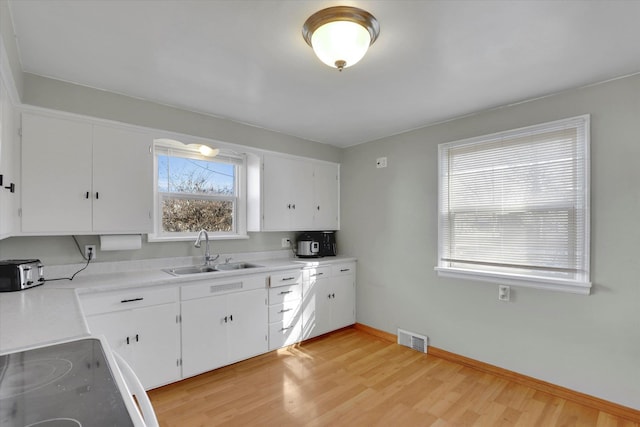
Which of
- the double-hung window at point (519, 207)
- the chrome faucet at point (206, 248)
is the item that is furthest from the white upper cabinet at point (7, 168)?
the double-hung window at point (519, 207)

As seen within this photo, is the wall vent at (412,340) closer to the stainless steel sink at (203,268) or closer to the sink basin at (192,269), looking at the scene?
the stainless steel sink at (203,268)

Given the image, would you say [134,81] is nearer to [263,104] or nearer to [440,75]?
[263,104]

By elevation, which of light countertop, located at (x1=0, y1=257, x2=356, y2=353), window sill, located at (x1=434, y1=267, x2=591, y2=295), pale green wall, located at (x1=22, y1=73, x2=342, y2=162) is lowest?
window sill, located at (x1=434, y1=267, x2=591, y2=295)

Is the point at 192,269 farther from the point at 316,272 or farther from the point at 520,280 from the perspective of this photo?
the point at 520,280

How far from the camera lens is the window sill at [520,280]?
238cm

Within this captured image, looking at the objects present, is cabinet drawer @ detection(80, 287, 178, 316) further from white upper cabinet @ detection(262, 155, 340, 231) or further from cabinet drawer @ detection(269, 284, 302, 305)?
white upper cabinet @ detection(262, 155, 340, 231)

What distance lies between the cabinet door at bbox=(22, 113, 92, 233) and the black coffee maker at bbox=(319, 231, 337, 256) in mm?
2395

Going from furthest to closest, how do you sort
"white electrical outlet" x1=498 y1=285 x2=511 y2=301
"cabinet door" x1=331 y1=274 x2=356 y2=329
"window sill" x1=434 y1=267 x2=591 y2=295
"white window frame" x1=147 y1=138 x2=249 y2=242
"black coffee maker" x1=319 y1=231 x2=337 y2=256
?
"black coffee maker" x1=319 y1=231 x2=337 y2=256
"cabinet door" x1=331 y1=274 x2=356 y2=329
"white window frame" x1=147 y1=138 x2=249 y2=242
"white electrical outlet" x1=498 y1=285 x2=511 y2=301
"window sill" x1=434 y1=267 x2=591 y2=295

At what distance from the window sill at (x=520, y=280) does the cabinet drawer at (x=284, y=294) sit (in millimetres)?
1444

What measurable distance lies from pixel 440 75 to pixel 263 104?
1.46 meters

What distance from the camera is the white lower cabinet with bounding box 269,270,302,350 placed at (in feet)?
10.4

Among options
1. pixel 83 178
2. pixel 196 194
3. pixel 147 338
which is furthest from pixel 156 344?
pixel 196 194

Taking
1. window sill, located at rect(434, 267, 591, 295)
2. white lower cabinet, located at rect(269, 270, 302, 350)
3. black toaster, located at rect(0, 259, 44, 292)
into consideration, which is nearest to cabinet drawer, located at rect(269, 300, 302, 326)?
white lower cabinet, located at rect(269, 270, 302, 350)

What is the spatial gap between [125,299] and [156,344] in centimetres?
43
